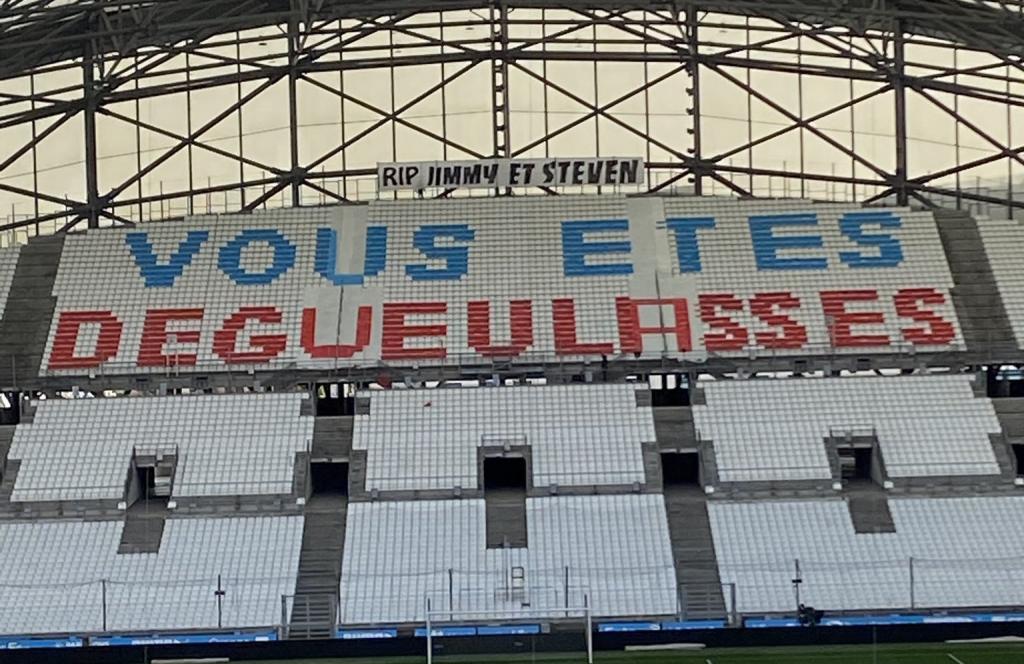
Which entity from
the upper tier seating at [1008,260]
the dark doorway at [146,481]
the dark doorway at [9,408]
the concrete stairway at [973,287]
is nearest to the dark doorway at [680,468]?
the concrete stairway at [973,287]

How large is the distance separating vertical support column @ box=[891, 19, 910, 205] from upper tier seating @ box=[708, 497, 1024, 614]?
1028 centimetres

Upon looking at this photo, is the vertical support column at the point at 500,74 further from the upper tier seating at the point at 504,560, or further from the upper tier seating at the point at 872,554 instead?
the upper tier seating at the point at 872,554

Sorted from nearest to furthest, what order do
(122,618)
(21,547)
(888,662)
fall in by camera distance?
(888,662)
(122,618)
(21,547)

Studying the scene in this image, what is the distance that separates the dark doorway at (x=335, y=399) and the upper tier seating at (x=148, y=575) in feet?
18.0

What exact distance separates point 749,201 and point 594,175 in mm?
4566

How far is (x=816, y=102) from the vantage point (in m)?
46.2

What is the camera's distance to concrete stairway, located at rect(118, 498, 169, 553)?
127 ft

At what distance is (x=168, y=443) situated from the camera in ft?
137

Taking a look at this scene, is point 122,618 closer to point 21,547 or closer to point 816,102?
point 21,547

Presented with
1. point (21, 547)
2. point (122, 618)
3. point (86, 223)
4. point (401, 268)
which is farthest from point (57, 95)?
point (122, 618)

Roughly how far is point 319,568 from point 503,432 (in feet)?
20.1

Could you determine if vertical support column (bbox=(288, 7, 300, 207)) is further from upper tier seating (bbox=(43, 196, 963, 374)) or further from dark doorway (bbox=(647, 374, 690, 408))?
dark doorway (bbox=(647, 374, 690, 408))

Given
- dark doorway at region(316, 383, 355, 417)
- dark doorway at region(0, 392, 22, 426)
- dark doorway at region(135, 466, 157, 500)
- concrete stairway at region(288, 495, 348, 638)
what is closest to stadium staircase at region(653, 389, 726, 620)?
concrete stairway at region(288, 495, 348, 638)

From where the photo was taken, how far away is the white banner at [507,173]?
45.4 meters
